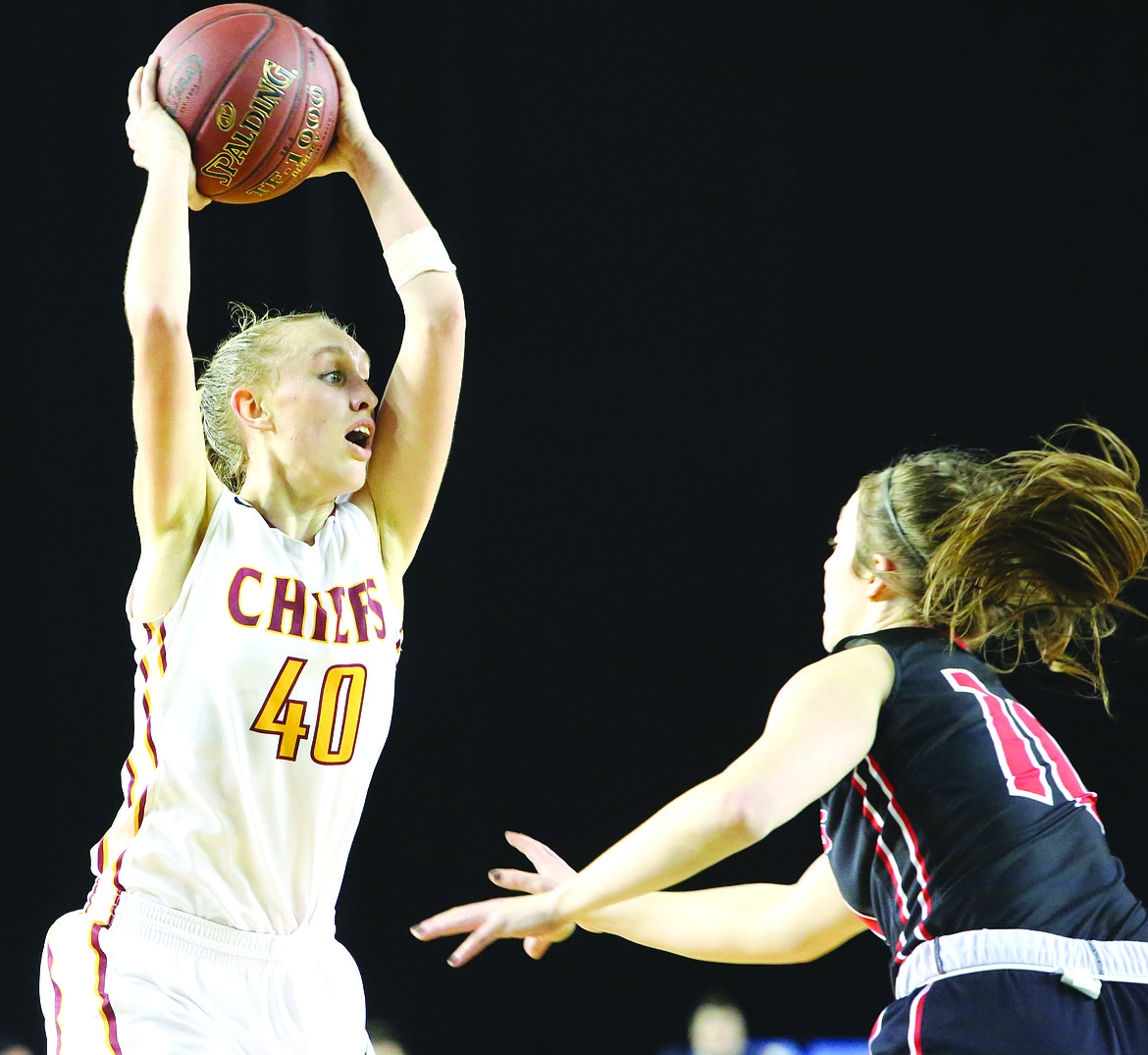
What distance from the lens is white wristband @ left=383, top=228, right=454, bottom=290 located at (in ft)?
7.55

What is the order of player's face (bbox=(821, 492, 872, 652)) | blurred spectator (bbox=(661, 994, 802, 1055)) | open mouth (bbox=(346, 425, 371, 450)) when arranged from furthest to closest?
blurred spectator (bbox=(661, 994, 802, 1055)) → open mouth (bbox=(346, 425, 371, 450)) → player's face (bbox=(821, 492, 872, 652))

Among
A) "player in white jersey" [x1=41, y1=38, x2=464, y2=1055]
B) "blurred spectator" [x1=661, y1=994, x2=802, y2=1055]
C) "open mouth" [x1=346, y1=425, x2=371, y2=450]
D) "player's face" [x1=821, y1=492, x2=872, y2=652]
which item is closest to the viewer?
"player in white jersey" [x1=41, y1=38, x2=464, y2=1055]

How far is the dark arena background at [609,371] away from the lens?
3945 mm

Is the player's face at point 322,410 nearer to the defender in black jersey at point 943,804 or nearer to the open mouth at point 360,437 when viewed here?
the open mouth at point 360,437

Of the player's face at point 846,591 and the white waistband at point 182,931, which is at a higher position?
the player's face at point 846,591

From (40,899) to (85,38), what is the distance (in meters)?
2.62

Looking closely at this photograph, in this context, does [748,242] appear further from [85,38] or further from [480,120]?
[85,38]

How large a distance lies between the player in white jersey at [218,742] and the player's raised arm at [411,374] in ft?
0.39

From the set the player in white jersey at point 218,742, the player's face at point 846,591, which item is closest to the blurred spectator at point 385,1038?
the player in white jersey at point 218,742

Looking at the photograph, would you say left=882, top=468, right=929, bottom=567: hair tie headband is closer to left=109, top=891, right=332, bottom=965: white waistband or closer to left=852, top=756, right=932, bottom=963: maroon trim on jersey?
left=852, top=756, right=932, bottom=963: maroon trim on jersey

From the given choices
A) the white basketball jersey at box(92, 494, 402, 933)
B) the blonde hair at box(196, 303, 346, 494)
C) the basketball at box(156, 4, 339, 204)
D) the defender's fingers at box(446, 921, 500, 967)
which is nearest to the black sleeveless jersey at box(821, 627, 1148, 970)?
the defender's fingers at box(446, 921, 500, 967)

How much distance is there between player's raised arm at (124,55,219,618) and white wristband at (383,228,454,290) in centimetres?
39

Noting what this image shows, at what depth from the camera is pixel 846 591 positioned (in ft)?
6.61

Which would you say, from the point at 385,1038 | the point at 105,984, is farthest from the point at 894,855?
the point at 385,1038
